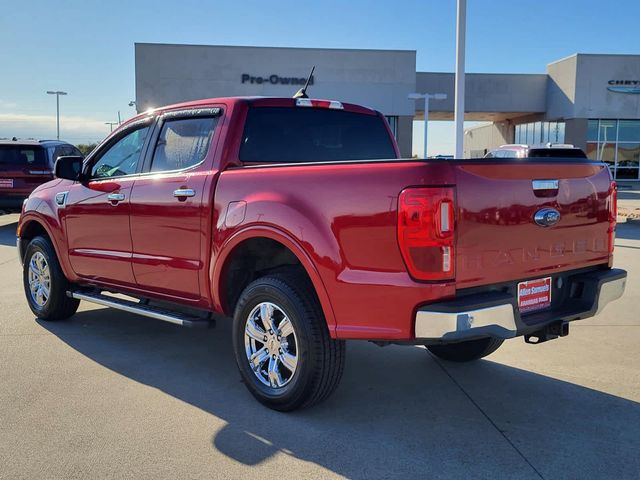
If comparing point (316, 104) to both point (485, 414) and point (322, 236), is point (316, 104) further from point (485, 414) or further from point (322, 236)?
point (485, 414)

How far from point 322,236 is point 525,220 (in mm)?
1130

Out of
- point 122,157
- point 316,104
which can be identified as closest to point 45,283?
point 122,157

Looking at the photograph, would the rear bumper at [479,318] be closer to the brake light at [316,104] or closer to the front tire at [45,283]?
the brake light at [316,104]

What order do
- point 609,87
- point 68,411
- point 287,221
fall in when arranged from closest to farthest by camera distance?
1. point 287,221
2. point 68,411
3. point 609,87

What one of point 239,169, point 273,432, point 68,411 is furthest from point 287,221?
point 68,411

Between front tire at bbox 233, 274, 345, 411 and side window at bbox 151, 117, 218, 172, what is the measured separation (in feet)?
3.98

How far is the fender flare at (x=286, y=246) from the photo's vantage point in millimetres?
3547

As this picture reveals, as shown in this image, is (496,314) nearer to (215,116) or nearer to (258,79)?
(215,116)

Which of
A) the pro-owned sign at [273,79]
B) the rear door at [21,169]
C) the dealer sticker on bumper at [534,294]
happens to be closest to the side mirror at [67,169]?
the dealer sticker on bumper at [534,294]

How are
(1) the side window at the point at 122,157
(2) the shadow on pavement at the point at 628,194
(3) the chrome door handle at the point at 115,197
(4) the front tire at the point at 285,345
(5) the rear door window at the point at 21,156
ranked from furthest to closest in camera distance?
(2) the shadow on pavement at the point at 628,194
(5) the rear door window at the point at 21,156
(1) the side window at the point at 122,157
(3) the chrome door handle at the point at 115,197
(4) the front tire at the point at 285,345

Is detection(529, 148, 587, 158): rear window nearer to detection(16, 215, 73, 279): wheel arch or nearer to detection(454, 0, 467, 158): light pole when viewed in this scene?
detection(454, 0, 467, 158): light pole

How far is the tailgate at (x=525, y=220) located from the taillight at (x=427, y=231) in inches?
2.9

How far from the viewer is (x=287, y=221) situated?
368 cm

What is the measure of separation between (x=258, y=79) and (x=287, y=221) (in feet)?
96.6
